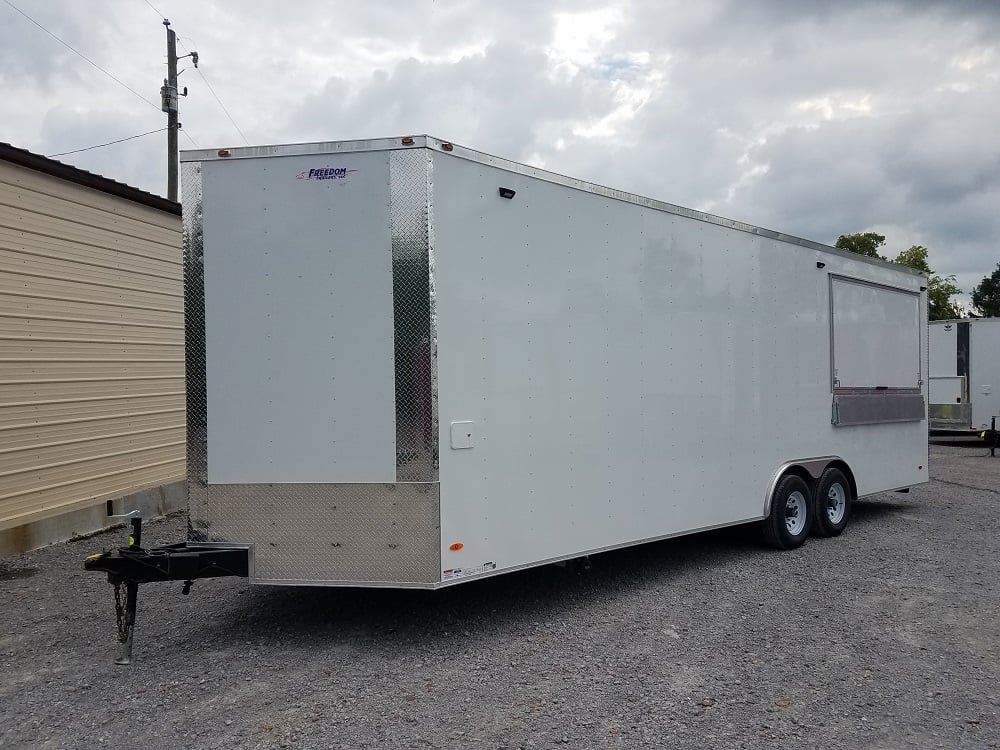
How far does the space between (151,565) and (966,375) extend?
17.4m

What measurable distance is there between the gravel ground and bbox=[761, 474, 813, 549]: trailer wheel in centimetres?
36

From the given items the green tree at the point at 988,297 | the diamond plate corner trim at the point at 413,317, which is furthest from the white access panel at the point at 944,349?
the green tree at the point at 988,297

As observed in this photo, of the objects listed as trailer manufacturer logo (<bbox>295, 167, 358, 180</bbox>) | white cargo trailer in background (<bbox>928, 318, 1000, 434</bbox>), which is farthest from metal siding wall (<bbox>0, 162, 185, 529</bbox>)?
white cargo trailer in background (<bbox>928, 318, 1000, 434</bbox>)

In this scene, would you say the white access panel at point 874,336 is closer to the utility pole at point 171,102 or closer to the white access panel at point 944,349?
the white access panel at point 944,349

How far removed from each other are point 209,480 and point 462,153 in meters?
2.60

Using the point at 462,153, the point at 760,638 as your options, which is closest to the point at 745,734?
the point at 760,638

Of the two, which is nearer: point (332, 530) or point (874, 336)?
point (332, 530)

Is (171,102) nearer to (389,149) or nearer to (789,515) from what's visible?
(389,149)

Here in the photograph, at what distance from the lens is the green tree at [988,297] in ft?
196

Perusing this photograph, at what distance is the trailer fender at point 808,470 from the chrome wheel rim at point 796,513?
226mm

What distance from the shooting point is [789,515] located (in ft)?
24.3

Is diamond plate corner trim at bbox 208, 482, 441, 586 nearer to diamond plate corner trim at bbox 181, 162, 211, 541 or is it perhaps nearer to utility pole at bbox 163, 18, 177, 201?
diamond plate corner trim at bbox 181, 162, 211, 541

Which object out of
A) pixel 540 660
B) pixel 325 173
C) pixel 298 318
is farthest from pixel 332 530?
pixel 325 173

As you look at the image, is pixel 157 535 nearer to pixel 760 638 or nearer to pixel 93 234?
pixel 93 234
